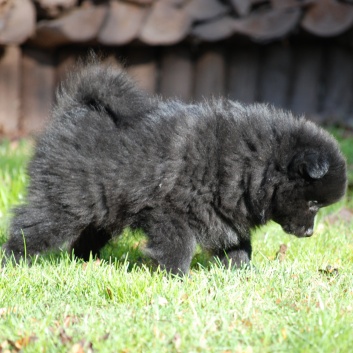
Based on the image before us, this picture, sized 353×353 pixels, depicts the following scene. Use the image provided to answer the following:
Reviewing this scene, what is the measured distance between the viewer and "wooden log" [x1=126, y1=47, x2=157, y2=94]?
877 cm

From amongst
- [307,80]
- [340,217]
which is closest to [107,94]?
[340,217]


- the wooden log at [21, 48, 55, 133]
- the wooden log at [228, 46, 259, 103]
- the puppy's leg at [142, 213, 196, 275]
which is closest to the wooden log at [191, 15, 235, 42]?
the wooden log at [228, 46, 259, 103]

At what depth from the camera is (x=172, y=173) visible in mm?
4211

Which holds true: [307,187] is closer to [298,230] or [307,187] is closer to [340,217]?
[298,230]

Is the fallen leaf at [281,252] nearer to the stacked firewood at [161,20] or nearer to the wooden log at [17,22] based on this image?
the stacked firewood at [161,20]

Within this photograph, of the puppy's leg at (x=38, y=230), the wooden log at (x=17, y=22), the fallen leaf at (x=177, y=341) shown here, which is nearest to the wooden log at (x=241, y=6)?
the wooden log at (x=17, y=22)

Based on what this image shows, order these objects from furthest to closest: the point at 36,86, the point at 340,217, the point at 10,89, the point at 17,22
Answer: the point at 36,86 → the point at 10,89 → the point at 17,22 → the point at 340,217

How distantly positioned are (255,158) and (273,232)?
146 cm

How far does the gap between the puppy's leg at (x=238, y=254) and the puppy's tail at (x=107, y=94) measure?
1016 mm

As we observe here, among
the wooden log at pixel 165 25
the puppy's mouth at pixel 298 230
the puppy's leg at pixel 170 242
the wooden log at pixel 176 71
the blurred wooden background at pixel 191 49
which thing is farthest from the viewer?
the wooden log at pixel 176 71

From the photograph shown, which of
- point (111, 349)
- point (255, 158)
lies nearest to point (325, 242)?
point (255, 158)

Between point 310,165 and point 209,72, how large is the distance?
5.02m

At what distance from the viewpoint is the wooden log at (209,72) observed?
9.02m

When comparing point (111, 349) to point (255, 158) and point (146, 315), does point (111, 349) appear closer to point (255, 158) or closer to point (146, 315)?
point (146, 315)
